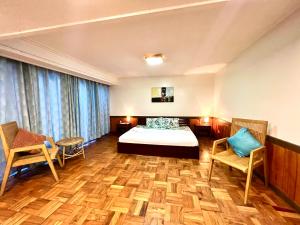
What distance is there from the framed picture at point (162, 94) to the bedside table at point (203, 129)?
1.39 meters

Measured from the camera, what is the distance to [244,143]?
2.08m

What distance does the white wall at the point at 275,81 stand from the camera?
1599mm

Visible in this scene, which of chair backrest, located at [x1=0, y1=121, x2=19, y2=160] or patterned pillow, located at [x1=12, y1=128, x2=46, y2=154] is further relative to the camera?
patterned pillow, located at [x1=12, y1=128, x2=46, y2=154]

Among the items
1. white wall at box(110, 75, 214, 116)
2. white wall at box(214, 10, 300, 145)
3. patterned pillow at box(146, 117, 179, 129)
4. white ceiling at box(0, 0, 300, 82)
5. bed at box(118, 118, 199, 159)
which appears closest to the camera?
white ceiling at box(0, 0, 300, 82)

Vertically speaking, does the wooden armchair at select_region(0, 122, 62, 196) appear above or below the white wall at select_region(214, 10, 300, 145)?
below

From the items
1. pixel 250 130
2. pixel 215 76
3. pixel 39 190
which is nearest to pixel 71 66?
pixel 39 190

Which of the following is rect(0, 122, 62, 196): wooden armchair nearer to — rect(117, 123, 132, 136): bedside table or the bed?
the bed

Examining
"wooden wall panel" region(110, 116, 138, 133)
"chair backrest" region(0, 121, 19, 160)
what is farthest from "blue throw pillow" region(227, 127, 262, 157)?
"wooden wall panel" region(110, 116, 138, 133)

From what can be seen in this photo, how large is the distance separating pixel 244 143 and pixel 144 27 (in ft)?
7.45

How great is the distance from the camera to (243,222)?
1424 millimetres

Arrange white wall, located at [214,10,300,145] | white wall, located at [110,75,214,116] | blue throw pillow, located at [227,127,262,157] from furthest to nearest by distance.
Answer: white wall, located at [110,75,214,116] < blue throw pillow, located at [227,127,262,157] < white wall, located at [214,10,300,145]

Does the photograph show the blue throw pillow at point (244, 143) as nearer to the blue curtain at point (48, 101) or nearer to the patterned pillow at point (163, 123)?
the patterned pillow at point (163, 123)

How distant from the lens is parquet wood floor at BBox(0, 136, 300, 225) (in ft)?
4.86

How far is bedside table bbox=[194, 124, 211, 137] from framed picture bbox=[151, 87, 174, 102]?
1388 mm
